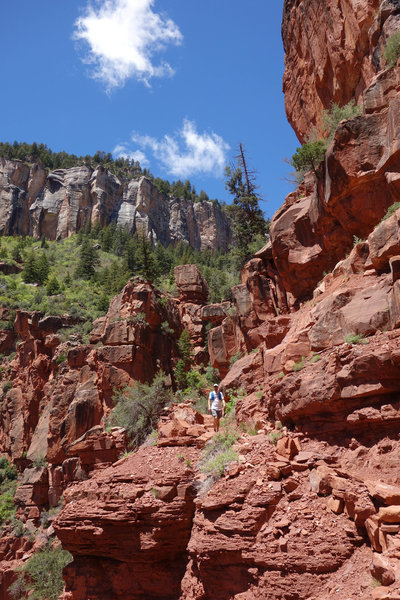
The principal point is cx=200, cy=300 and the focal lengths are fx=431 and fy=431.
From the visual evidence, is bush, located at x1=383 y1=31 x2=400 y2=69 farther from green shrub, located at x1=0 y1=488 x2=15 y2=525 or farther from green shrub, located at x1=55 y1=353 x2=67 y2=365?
green shrub, located at x1=0 y1=488 x2=15 y2=525

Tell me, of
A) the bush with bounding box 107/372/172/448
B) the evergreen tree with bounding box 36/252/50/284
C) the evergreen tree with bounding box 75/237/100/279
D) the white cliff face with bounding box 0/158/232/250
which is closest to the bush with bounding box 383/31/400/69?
the bush with bounding box 107/372/172/448

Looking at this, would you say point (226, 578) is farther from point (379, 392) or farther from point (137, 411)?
point (137, 411)

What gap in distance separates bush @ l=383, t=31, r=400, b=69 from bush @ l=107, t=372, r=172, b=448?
1738 centimetres

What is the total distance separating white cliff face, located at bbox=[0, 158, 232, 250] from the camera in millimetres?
100812

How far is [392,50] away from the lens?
528 inches

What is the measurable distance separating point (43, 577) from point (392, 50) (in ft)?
96.8

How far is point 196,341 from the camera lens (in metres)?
32.9

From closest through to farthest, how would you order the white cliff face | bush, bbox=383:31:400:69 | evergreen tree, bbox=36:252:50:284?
bush, bbox=383:31:400:69, evergreen tree, bbox=36:252:50:284, the white cliff face

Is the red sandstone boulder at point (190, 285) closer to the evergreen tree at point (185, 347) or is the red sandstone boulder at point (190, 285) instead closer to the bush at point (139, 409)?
the evergreen tree at point (185, 347)

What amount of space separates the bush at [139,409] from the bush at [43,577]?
8.36 meters

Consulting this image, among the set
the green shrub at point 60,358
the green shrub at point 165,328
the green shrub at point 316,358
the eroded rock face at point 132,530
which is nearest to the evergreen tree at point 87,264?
the green shrub at point 60,358

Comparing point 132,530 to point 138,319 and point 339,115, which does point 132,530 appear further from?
point 138,319

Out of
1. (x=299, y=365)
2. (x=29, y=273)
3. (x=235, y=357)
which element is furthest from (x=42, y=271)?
(x=299, y=365)

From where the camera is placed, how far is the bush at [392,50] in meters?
13.3
